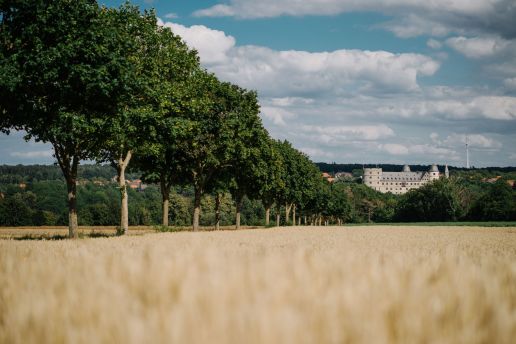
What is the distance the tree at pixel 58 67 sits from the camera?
23.0 meters

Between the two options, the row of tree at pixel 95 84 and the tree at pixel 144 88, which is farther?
the tree at pixel 144 88

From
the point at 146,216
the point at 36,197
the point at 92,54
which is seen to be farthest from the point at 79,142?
the point at 36,197

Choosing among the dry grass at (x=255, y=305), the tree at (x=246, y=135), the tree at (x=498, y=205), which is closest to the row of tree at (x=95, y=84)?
the tree at (x=246, y=135)

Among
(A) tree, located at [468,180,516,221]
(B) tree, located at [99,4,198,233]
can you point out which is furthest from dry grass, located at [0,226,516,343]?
(A) tree, located at [468,180,516,221]

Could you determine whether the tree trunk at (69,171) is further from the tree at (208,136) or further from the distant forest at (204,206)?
the distant forest at (204,206)

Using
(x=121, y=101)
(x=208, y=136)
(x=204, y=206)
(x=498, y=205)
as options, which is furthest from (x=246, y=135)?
(x=498, y=205)

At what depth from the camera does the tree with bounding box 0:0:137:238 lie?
23.0 m

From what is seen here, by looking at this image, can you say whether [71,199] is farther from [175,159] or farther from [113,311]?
[113,311]

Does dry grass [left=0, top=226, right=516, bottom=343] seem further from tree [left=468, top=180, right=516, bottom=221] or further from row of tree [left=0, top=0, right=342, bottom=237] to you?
tree [left=468, top=180, right=516, bottom=221]

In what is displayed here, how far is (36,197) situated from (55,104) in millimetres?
132893

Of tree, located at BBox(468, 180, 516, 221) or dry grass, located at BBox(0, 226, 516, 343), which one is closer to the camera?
dry grass, located at BBox(0, 226, 516, 343)

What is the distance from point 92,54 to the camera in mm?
23922

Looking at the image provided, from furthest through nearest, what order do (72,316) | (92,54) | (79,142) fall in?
(79,142) → (92,54) → (72,316)

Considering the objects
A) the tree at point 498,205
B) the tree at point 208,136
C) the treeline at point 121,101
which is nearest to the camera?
the treeline at point 121,101
